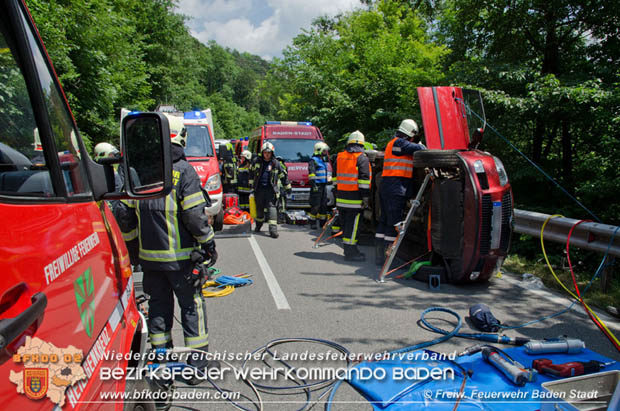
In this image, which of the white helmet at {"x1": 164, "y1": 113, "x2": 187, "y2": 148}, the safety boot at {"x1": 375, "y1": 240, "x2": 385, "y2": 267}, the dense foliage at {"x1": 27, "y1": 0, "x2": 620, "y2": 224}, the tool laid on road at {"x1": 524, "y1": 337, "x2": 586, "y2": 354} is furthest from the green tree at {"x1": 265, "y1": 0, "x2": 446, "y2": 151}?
the white helmet at {"x1": 164, "y1": 113, "x2": 187, "y2": 148}

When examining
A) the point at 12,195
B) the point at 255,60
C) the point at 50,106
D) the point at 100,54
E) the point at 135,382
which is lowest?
the point at 135,382

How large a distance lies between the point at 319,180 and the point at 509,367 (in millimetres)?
7118

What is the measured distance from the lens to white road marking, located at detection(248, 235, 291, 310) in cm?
514

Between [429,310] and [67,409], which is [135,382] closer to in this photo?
[67,409]

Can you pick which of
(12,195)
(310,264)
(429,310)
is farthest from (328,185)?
(12,195)

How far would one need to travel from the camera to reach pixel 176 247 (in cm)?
322

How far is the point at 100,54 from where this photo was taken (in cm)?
1174

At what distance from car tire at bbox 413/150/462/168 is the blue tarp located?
257 centimetres

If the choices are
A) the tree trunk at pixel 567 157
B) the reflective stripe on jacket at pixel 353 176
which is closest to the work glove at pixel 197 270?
the reflective stripe on jacket at pixel 353 176

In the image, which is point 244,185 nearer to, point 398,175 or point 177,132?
point 398,175

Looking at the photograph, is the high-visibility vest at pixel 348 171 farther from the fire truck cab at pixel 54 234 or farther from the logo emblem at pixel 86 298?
the logo emblem at pixel 86 298

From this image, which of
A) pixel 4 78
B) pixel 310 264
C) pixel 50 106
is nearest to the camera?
pixel 4 78

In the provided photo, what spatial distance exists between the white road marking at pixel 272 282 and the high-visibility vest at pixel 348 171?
1.86 m

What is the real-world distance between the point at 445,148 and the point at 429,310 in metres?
2.56
